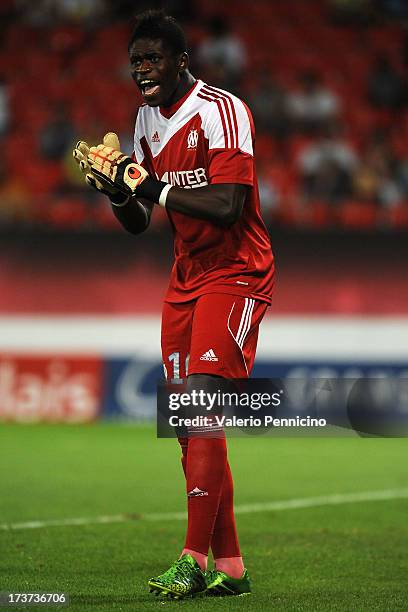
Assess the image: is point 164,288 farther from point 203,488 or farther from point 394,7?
point 203,488

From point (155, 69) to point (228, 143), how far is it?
427 millimetres

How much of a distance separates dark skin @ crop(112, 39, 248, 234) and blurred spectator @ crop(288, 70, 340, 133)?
439 inches

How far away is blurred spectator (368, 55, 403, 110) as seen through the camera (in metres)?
16.5

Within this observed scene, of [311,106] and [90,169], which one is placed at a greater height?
[311,106]

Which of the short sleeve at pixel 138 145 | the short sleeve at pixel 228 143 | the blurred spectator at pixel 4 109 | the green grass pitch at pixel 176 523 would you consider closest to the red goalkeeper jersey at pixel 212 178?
the short sleeve at pixel 228 143

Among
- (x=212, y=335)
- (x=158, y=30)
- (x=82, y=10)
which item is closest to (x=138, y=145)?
(x=158, y=30)

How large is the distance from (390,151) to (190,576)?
11.7 m

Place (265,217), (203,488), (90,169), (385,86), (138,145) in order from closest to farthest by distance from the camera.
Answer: (203,488) < (90,169) < (138,145) < (265,217) < (385,86)

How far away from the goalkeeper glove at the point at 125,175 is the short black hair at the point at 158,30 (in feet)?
1.56

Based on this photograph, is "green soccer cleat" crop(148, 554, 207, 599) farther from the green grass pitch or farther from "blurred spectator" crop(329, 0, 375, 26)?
"blurred spectator" crop(329, 0, 375, 26)

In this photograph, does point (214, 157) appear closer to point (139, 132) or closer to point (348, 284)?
point (139, 132)

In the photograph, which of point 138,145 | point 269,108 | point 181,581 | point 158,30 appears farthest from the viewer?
point 269,108

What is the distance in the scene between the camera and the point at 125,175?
15.5 ft

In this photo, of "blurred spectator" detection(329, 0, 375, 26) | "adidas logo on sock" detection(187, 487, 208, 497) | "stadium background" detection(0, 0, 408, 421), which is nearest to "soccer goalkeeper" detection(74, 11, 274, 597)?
"adidas logo on sock" detection(187, 487, 208, 497)
